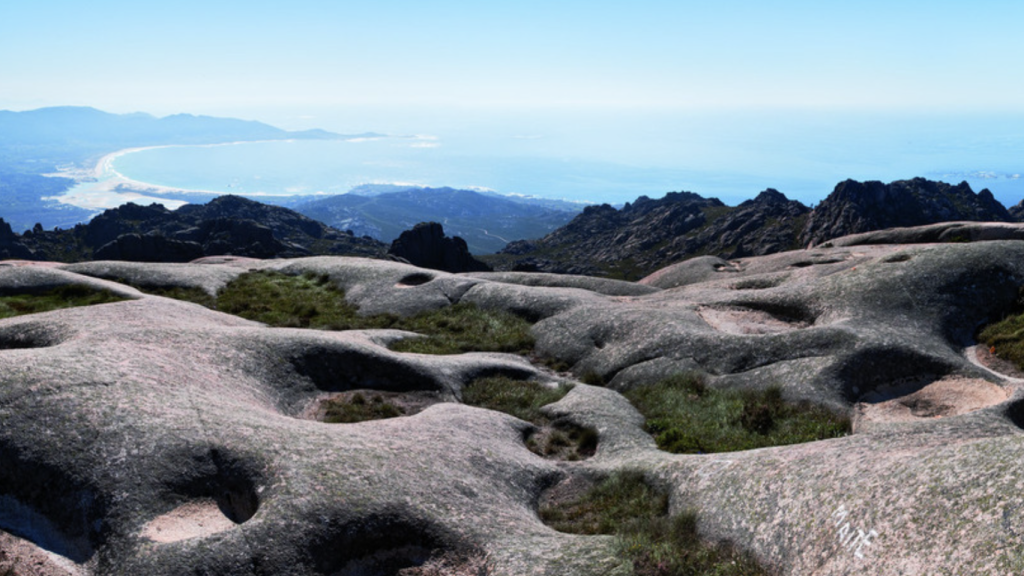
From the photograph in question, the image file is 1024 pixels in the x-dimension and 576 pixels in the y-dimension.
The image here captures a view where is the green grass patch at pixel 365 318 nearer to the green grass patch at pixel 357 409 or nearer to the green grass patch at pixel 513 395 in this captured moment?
the green grass patch at pixel 513 395

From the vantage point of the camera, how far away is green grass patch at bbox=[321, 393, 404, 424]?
24219mm

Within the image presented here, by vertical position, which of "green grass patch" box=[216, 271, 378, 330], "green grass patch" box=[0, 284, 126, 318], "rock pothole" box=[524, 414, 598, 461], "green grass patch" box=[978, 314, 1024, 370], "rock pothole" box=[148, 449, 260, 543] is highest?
"green grass patch" box=[978, 314, 1024, 370]

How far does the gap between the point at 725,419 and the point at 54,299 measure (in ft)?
137

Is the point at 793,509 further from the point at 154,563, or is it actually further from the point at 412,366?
the point at 412,366

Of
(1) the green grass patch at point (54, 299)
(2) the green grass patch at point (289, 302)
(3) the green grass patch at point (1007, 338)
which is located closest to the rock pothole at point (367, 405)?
(2) the green grass patch at point (289, 302)

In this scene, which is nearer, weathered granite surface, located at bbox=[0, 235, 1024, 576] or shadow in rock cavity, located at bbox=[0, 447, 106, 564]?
weathered granite surface, located at bbox=[0, 235, 1024, 576]

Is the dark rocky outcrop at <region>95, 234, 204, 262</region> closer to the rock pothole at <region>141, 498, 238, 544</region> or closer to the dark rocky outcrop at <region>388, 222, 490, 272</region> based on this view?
the dark rocky outcrop at <region>388, 222, 490, 272</region>

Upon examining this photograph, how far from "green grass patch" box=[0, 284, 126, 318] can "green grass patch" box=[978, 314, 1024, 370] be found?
52.2 m

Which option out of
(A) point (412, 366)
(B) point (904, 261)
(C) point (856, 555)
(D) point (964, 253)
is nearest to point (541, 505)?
(C) point (856, 555)

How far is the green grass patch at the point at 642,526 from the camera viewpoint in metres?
13.2

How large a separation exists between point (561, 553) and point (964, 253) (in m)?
38.6

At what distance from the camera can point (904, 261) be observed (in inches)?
1560

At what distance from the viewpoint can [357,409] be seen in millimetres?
25047

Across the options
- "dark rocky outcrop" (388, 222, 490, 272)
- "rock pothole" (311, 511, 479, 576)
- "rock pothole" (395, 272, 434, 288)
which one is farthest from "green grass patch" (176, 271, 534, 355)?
"dark rocky outcrop" (388, 222, 490, 272)
